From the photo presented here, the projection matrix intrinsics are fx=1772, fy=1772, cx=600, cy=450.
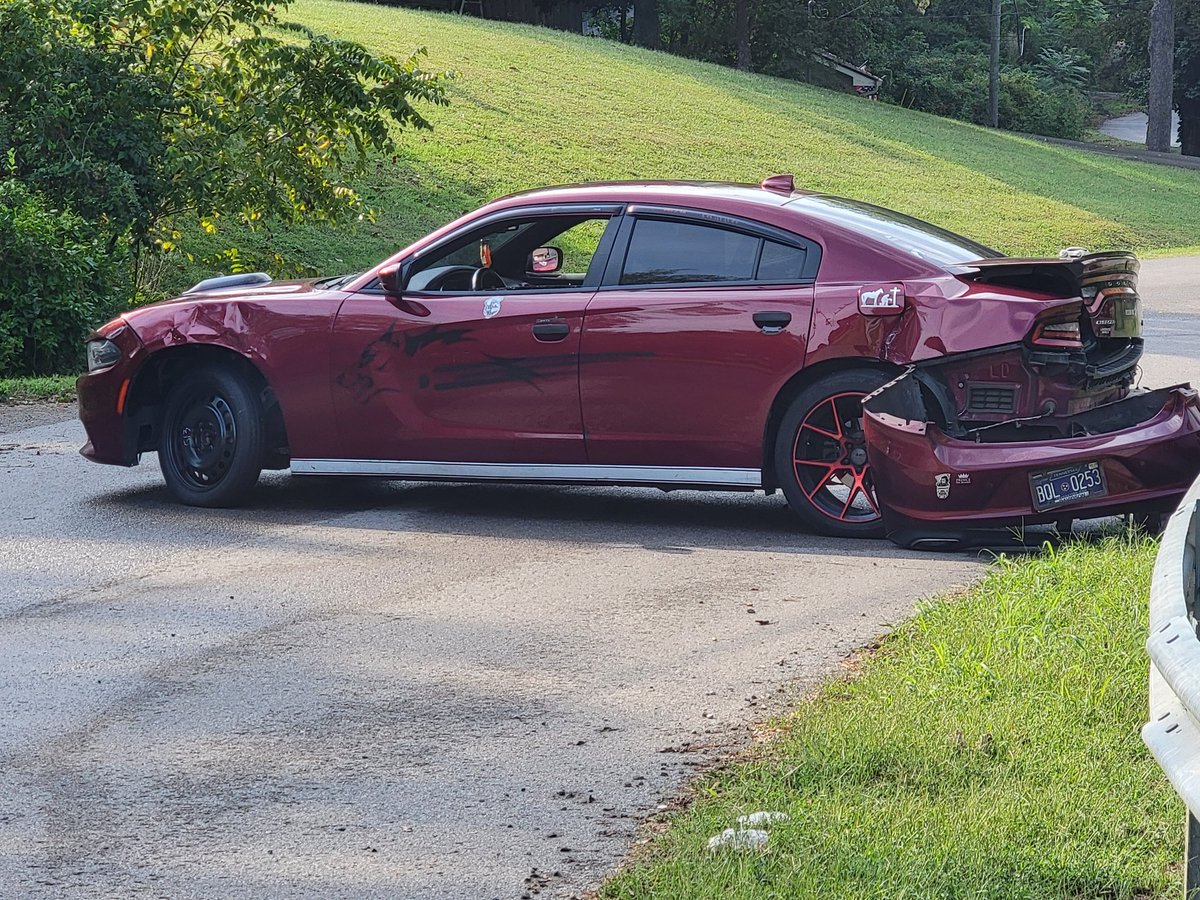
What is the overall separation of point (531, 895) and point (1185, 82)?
68.7 meters

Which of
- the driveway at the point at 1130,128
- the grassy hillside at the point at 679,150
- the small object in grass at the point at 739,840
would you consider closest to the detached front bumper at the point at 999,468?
the small object in grass at the point at 739,840

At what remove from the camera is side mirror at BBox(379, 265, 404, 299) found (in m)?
8.85

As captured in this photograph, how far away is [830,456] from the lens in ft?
26.9

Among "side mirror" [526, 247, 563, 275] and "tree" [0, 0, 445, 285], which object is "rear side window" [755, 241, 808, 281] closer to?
"side mirror" [526, 247, 563, 275]

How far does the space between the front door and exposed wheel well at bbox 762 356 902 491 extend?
90 centimetres

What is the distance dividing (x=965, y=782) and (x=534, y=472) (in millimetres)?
4197

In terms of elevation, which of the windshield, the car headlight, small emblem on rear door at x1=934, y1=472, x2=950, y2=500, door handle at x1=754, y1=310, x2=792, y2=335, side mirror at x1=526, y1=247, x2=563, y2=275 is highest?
the windshield

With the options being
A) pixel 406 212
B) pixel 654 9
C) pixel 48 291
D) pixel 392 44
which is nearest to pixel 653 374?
pixel 48 291

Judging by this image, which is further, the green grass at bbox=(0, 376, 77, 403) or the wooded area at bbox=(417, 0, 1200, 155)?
the wooded area at bbox=(417, 0, 1200, 155)

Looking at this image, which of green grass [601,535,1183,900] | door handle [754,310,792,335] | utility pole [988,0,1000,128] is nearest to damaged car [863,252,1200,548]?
door handle [754,310,792,335]

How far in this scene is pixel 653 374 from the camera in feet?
27.3

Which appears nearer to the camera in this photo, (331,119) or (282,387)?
(282,387)

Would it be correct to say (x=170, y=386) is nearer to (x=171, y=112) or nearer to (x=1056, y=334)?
(x=1056, y=334)

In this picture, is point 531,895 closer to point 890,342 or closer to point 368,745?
point 368,745
